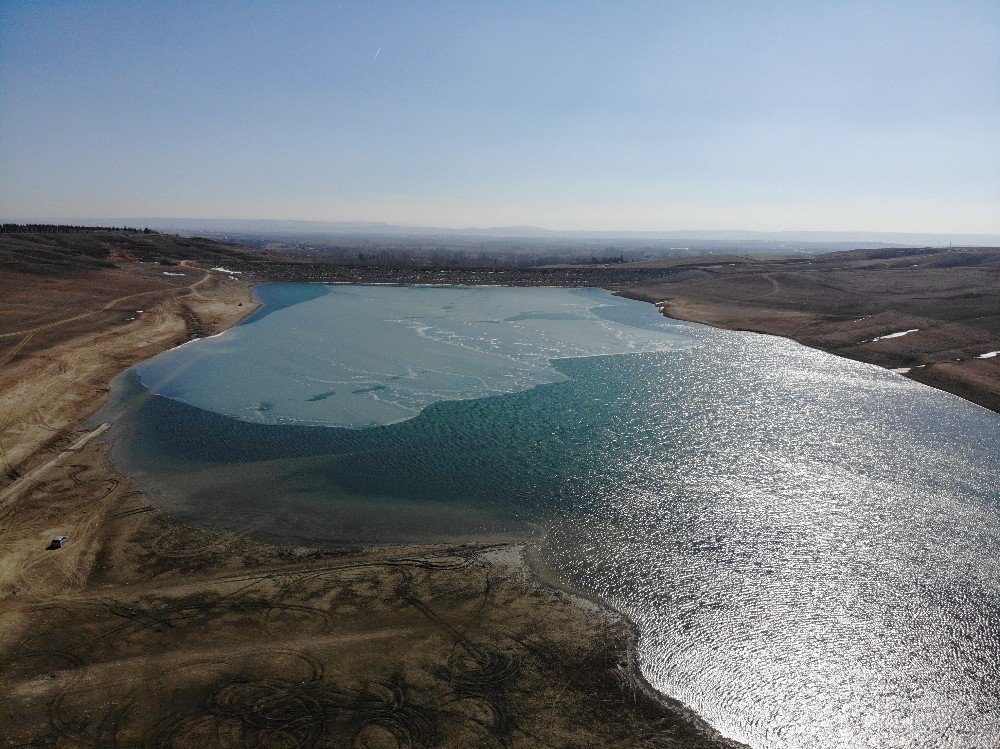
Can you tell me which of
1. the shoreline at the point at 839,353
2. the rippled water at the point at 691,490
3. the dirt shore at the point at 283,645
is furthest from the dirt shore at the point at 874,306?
the dirt shore at the point at 283,645

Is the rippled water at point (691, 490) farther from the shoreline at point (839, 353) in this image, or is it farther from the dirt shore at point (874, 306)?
the dirt shore at point (874, 306)

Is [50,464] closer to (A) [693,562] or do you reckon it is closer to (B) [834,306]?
(A) [693,562]

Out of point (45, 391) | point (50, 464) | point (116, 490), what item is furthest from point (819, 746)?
point (45, 391)

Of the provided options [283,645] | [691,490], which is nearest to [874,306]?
[691,490]

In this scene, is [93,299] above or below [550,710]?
above

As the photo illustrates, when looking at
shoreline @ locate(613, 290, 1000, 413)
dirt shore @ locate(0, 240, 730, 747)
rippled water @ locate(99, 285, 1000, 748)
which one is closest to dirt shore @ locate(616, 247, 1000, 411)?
shoreline @ locate(613, 290, 1000, 413)

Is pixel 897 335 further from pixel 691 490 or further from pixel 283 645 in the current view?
pixel 283 645

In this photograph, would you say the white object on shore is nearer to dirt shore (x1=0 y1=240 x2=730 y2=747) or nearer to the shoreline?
the shoreline
